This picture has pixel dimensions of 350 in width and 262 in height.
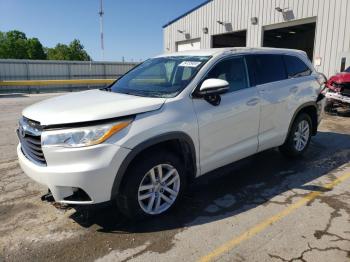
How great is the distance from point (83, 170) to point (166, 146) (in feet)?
3.34

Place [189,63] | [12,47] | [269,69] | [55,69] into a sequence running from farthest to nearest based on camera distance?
[12,47] → [55,69] → [269,69] → [189,63]

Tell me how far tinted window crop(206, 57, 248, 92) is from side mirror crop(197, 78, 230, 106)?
0.99 feet

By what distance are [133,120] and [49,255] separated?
1.47 m

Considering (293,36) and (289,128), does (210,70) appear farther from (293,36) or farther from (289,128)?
(293,36)

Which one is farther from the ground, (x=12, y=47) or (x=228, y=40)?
(x=12, y=47)

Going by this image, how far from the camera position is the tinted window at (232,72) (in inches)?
160

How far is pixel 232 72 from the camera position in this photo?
425 centimetres

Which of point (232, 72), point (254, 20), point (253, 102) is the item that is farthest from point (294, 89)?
point (254, 20)

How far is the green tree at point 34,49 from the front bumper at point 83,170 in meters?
86.2

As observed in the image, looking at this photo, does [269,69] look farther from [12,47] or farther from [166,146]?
[12,47]

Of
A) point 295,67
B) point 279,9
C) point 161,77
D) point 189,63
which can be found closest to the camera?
point 189,63

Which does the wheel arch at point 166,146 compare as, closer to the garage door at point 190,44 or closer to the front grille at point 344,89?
the front grille at point 344,89

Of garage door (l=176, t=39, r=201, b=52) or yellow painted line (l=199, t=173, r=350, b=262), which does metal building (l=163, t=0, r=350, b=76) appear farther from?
yellow painted line (l=199, t=173, r=350, b=262)

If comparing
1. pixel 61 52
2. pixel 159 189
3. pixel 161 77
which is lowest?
pixel 159 189
